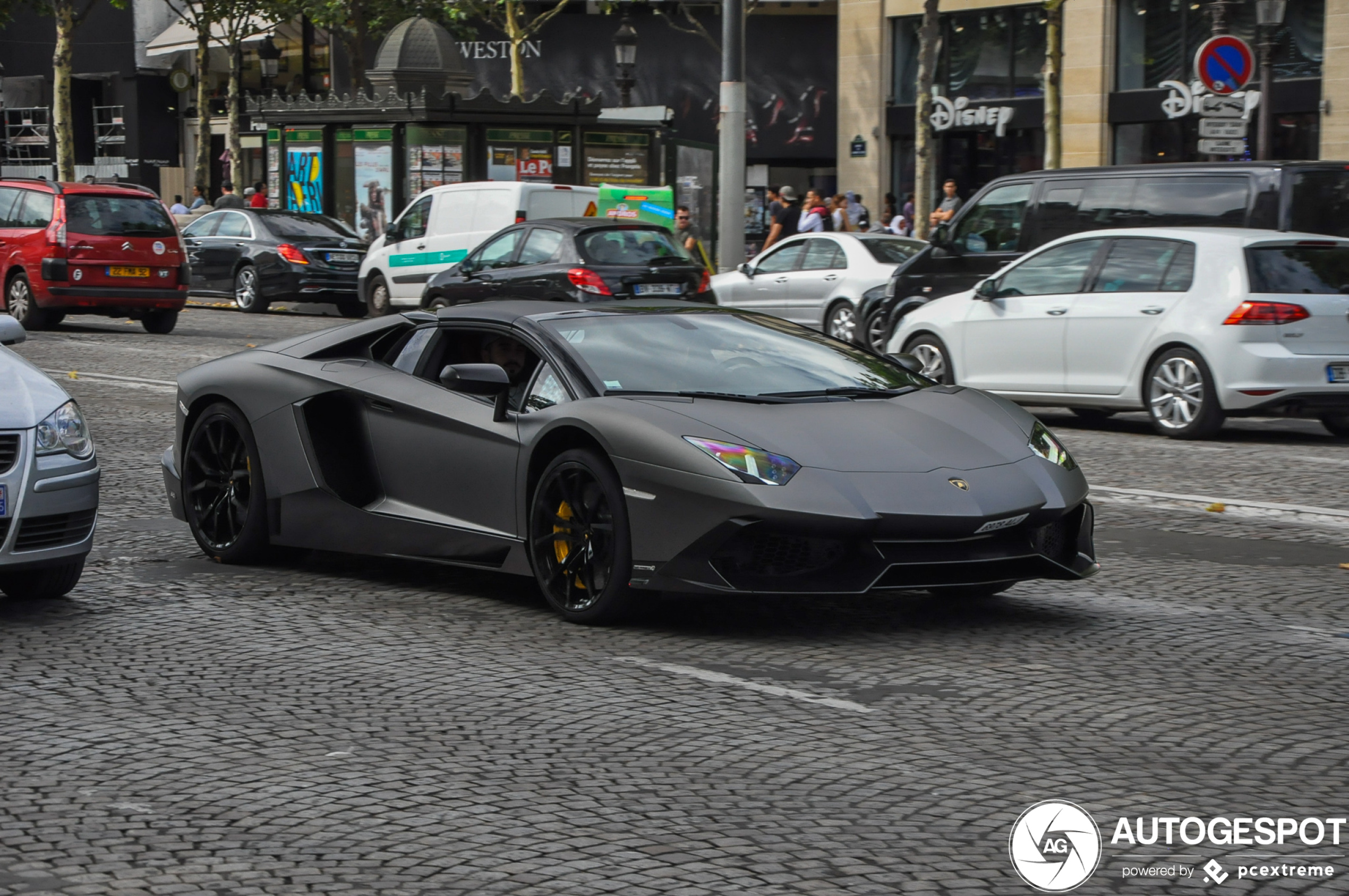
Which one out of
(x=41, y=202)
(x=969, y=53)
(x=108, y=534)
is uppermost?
(x=969, y=53)

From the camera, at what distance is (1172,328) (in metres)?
13.1

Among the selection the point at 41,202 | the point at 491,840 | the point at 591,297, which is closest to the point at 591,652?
the point at 491,840

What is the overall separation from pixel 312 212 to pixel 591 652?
25848 millimetres

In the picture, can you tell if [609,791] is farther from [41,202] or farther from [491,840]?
[41,202]

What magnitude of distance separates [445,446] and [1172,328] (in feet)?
24.3

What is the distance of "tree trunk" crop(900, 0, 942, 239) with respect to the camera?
29.0 m

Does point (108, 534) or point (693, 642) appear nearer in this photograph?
point (693, 642)

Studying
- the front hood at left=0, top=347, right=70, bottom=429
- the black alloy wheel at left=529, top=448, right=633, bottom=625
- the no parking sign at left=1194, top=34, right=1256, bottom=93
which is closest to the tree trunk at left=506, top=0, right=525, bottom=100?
the no parking sign at left=1194, top=34, right=1256, bottom=93

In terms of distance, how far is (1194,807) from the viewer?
4.28m

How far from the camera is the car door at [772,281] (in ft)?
73.3

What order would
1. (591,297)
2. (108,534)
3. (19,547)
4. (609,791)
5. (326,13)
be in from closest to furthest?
(609,791) < (19,547) < (108,534) < (591,297) < (326,13)

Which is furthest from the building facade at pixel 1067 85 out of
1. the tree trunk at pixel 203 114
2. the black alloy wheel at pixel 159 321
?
the black alloy wheel at pixel 159 321

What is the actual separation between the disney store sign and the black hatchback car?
16584mm

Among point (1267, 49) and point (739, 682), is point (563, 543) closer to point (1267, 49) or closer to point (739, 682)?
point (739, 682)
